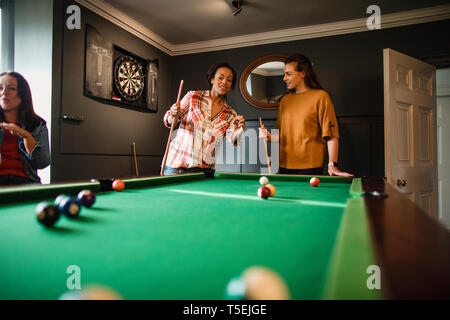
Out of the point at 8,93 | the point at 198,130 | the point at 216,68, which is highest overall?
the point at 216,68

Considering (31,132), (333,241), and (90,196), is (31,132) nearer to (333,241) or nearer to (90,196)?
(90,196)

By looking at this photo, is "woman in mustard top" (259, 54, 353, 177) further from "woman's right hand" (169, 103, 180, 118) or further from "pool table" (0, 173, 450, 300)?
"pool table" (0, 173, 450, 300)

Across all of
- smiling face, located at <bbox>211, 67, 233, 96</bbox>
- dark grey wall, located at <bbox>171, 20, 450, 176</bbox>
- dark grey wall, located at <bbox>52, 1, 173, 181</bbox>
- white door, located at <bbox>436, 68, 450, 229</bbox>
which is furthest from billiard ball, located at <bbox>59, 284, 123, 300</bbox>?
white door, located at <bbox>436, 68, 450, 229</bbox>

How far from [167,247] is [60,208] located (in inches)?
18.8

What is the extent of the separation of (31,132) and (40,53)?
1181 mm

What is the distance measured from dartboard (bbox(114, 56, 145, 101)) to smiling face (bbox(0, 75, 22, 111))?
1.51m

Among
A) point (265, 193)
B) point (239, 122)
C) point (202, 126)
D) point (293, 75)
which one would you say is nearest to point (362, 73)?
point (293, 75)

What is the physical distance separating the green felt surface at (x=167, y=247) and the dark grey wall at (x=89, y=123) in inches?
87.0

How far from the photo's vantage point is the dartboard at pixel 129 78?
368 cm

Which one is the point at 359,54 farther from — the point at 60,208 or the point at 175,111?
the point at 60,208

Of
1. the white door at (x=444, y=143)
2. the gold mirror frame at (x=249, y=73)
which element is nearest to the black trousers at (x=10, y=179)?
the gold mirror frame at (x=249, y=73)

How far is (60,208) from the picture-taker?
881 millimetres

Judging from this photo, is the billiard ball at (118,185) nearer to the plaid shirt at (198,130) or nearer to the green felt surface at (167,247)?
the green felt surface at (167,247)
